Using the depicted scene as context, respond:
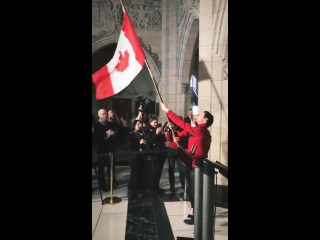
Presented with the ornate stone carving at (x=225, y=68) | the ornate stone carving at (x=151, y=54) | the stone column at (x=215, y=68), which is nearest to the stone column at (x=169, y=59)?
the ornate stone carving at (x=151, y=54)

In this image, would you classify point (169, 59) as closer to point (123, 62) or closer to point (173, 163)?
point (123, 62)

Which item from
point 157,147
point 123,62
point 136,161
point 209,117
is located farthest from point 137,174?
point 123,62

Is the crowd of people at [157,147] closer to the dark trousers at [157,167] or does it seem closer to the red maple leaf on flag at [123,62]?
the dark trousers at [157,167]

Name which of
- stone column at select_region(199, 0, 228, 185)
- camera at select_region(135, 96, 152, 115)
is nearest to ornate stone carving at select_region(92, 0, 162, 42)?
stone column at select_region(199, 0, 228, 185)

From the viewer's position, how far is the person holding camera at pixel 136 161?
152 cm

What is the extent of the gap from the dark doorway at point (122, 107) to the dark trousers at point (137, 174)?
0.26 m

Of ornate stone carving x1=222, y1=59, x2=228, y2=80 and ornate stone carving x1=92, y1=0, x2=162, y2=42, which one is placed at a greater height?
ornate stone carving x1=92, y1=0, x2=162, y2=42

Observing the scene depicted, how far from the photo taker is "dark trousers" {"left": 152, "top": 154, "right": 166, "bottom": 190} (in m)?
1.54

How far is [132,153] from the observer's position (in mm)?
1523

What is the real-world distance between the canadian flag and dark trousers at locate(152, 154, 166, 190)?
1.51 feet

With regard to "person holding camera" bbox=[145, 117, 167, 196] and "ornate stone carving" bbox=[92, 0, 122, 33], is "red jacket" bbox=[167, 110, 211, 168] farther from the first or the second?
"ornate stone carving" bbox=[92, 0, 122, 33]

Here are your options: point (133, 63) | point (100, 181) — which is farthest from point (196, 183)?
point (133, 63)

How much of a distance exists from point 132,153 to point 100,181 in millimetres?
254
